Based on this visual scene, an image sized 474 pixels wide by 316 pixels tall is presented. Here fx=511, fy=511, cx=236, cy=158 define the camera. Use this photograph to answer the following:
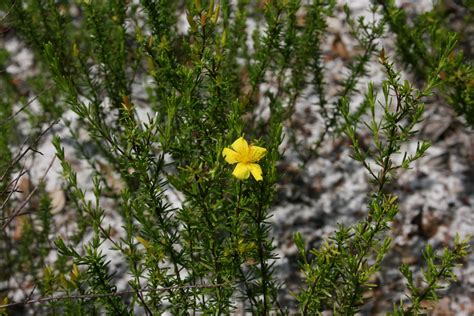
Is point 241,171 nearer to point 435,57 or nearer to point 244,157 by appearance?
point 244,157

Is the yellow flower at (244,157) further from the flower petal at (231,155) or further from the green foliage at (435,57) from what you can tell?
the green foliage at (435,57)

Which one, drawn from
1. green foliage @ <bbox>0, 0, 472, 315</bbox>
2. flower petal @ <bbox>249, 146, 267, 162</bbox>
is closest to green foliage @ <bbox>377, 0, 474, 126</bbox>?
green foliage @ <bbox>0, 0, 472, 315</bbox>

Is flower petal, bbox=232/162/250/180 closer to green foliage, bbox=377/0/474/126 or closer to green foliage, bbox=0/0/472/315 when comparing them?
green foliage, bbox=0/0/472/315

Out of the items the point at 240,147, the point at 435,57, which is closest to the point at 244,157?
the point at 240,147

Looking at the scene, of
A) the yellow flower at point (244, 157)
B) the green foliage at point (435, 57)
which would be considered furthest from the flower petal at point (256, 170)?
the green foliage at point (435, 57)

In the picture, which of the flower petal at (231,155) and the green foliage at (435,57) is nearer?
the flower petal at (231,155)

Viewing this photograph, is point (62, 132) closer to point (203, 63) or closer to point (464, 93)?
point (203, 63)
